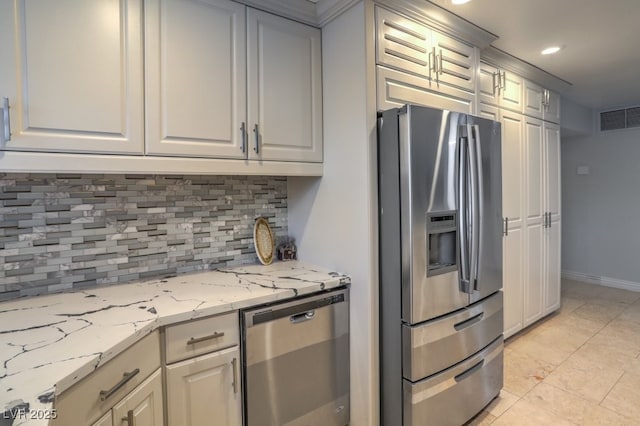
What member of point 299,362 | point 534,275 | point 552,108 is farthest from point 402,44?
point 534,275

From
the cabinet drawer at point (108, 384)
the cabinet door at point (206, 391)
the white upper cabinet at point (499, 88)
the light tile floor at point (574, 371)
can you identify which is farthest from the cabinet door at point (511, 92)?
the cabinet drawer at point (108, 384)

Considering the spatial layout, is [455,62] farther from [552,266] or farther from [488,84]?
[552,266]

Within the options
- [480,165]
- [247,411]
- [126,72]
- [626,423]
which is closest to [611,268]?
[626,423]

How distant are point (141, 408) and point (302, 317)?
719 millimetres

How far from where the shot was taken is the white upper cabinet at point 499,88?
242cm

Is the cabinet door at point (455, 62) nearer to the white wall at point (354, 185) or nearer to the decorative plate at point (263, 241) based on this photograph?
the white wall at point (354, 185)

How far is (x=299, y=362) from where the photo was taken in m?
1.60

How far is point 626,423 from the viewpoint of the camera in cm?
190

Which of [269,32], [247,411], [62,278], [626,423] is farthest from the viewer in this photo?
[626,423]

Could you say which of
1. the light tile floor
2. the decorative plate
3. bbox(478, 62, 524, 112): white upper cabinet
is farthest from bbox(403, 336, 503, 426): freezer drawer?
bbox(478, 62, 524, 112): white upper cabinet

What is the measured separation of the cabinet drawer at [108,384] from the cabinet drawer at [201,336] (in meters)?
0.06

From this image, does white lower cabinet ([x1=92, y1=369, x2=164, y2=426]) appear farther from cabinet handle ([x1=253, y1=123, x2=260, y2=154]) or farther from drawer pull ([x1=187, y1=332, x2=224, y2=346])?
cabinet handle ([x1=253, y1=123, x2=260, y2=154])

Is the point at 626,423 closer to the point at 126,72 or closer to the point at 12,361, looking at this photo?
the point at 12,361

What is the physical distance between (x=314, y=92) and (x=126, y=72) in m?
0.95
